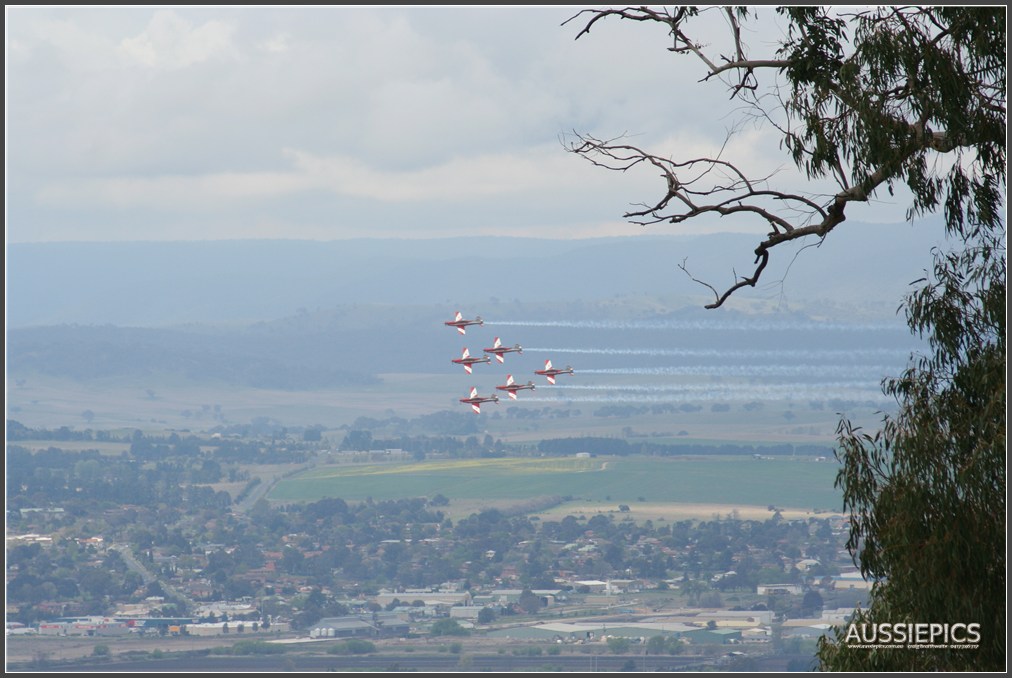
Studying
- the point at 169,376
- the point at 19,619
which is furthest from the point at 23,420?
the point at 19,619

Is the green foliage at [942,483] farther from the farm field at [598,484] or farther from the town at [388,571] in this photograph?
the farm field at [598,484]

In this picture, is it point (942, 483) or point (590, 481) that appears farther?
point (590, 481)

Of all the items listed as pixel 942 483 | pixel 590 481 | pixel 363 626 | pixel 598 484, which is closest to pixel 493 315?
pixel 590 481

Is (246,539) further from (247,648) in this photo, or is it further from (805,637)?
(805,637)

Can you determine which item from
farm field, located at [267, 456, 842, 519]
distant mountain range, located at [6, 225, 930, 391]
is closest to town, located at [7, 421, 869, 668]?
farm field, located at [267, 456, 842, 519]

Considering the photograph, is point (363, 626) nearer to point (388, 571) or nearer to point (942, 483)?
point (388, 571)

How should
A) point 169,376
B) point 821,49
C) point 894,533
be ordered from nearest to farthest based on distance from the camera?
point 894,533 < point 821,49 < point 169,376

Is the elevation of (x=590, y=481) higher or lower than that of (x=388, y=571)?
higher
